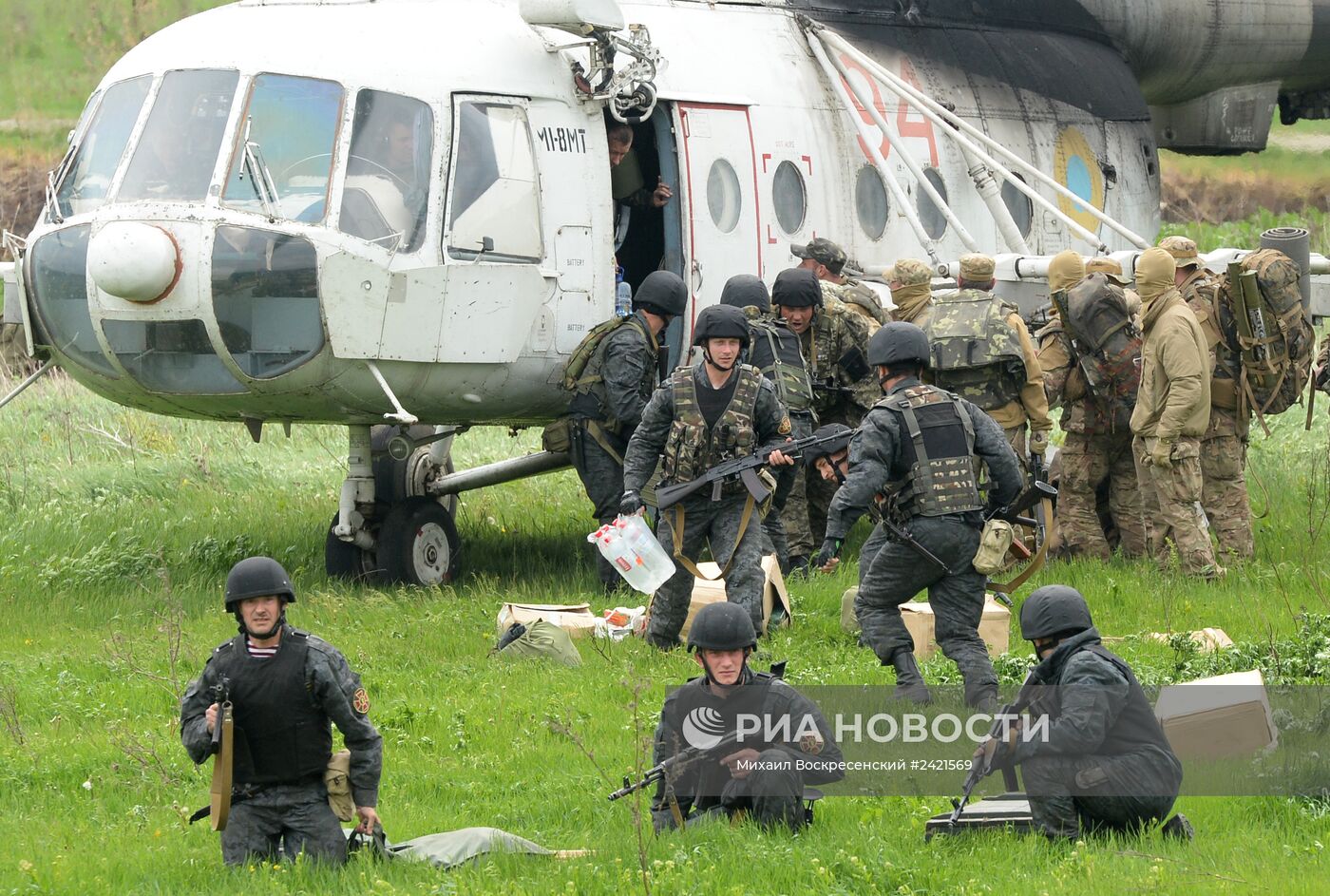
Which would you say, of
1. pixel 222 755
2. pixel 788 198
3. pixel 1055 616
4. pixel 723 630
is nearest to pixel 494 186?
pixel 788 198

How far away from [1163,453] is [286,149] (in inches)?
205

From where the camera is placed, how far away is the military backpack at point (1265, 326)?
1088 centimetres

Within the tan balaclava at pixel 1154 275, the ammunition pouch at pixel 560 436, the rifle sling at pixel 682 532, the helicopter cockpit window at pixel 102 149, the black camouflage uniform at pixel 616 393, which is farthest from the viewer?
the ammunition pouch at pixel 560 436

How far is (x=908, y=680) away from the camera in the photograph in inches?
324

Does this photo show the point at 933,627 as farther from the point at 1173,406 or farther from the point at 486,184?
the point at 486,184

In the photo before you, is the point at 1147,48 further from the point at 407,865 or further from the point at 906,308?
the point at 407,865

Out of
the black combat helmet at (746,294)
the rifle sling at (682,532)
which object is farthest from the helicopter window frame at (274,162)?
the rifle sling at (682,532)

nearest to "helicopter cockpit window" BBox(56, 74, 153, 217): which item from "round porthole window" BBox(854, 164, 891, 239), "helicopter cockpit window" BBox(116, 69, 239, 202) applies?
"helicopter cockpit window" BBox(116, 69, 239, 202)

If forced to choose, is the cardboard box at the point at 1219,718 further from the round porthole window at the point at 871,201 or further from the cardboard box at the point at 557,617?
the round porthole window at the point at 871,201

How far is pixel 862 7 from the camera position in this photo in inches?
531

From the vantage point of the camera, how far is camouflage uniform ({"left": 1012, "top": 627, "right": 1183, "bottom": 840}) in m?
6.06

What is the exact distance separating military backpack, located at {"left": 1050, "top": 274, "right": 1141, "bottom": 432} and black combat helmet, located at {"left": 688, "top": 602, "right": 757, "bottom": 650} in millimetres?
5272

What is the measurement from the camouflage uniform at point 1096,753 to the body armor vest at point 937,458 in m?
1.99

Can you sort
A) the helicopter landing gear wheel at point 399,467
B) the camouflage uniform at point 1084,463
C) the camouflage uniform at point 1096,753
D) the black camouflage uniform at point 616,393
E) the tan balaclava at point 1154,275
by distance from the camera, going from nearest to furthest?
the camouflage uniform at point 1096,753 → the black camouflage uniform at point 616,393 → the tan balaclava at point 1154,275 → the camouflage uniform at point 1084,463 → the helicopter landing gear wheel at point 399,467
